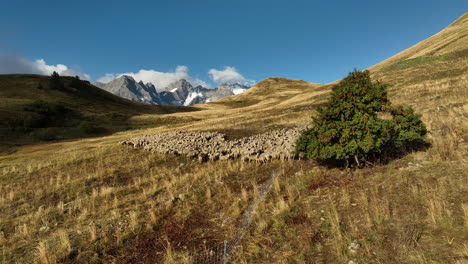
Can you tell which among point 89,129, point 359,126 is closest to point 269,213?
point 359,126

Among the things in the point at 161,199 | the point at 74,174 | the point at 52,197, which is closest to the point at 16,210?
the point at 52,197

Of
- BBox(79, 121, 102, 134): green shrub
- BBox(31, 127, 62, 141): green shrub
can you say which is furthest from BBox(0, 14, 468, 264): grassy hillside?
BBox(79, 121, 102, 134): green shrub

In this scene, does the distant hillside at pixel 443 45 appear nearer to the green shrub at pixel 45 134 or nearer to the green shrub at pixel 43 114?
the green shrub at pixel 45 134

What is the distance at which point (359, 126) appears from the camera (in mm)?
→ 10586

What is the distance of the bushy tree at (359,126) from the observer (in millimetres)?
10570

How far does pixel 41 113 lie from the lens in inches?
2391

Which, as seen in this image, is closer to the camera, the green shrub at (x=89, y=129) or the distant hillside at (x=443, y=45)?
the distant hillside at (x=443, y=45)

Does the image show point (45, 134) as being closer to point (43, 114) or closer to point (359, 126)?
point (43, 114)

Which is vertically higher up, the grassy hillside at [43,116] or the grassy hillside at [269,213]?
the grassy hillside at [43,116]

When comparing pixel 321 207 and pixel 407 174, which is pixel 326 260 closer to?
pixel 321 207

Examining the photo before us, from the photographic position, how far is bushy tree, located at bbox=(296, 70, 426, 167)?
34.7ft

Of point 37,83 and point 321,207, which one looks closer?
point 321,207

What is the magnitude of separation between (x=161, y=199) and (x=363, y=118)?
1132 cm

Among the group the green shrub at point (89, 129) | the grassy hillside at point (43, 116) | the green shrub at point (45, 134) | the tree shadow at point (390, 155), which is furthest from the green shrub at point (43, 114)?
the tree shadow at point (390, 155)
